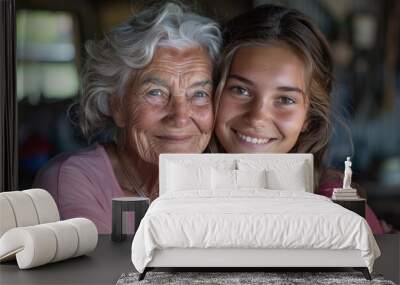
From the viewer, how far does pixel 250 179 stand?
22.8 feet

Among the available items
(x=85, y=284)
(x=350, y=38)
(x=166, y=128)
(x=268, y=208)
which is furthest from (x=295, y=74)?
(x=85, y=284)

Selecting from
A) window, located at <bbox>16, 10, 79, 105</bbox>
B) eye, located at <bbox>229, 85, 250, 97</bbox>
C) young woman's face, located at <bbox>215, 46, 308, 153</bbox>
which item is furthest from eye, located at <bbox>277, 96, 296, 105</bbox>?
window, located at <bbox>16, 10, 79, 105</bbox>

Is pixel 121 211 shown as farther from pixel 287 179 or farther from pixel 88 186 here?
pixel 287 179

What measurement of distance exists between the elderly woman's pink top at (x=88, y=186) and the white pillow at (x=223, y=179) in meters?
1.32

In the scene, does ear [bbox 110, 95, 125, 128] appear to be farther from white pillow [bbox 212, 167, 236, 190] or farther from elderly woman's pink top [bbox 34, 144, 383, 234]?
white pillow [bbox 212, 167, 236, 190]

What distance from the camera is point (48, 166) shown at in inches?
315

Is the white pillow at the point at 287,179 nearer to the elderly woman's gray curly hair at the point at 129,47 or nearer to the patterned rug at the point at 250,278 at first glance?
the elderly woman's gray curly hair at the point at 129,47

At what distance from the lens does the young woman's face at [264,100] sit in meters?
7.73

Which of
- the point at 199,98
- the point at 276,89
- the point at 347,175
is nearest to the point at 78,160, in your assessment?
the point at 199,98

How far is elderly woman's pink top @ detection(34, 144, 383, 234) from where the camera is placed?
308 inches

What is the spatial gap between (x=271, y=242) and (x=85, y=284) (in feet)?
4.43

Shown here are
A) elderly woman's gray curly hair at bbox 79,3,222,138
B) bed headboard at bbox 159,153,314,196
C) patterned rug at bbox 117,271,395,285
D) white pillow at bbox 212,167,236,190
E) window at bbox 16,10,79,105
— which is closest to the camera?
patterned rug at bbox 117,271,395,285

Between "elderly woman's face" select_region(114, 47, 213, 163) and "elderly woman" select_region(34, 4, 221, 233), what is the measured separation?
0.4 inches

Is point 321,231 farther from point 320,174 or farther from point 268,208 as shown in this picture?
point 320,174
